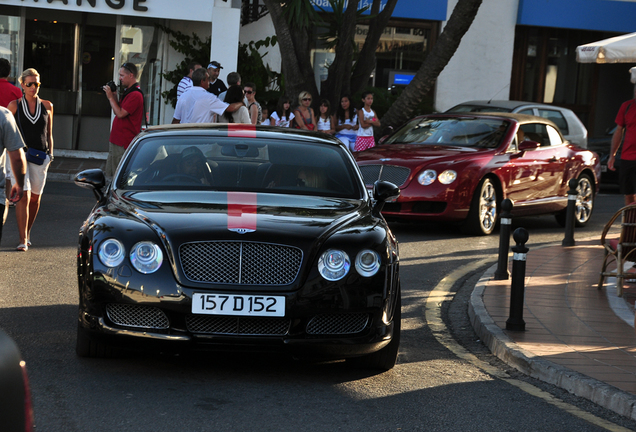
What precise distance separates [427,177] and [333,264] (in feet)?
22.7

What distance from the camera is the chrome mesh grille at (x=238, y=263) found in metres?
4.99

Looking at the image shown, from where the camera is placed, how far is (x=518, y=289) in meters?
6.66

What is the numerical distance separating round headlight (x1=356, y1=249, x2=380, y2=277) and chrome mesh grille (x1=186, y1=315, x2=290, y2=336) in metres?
0.52

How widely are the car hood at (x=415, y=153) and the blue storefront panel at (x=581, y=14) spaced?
14868 mm

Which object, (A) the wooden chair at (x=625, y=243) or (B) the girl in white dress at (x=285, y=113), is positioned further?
(B) the girl in white dress at (x=285, y=113)

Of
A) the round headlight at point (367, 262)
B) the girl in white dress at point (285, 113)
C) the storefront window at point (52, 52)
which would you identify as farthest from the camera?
the storefront window at point (52, 52)

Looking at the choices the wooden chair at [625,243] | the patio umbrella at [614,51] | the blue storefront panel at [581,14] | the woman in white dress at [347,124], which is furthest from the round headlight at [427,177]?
the blue storefront panel at [581,14]

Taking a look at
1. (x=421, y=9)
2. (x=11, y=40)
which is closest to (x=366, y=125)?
(x=11, y=40)

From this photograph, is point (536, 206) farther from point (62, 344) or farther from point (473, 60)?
point (473, 60)

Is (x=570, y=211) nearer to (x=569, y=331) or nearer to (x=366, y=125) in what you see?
(x=569, y=331)

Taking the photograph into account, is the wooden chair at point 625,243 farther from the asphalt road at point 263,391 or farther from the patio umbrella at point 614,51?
the patio umbrella at point 614,51

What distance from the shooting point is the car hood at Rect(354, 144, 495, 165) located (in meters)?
12.1

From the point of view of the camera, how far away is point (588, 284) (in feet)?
29.2

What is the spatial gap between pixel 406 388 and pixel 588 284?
4.22 m
